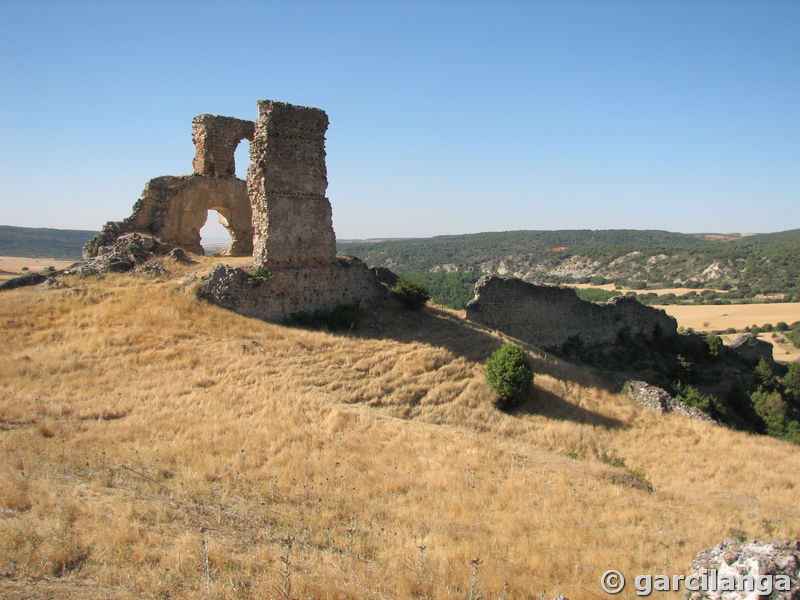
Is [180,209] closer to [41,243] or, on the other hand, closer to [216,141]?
[216,141]

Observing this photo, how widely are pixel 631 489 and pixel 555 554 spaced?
10.9 ft

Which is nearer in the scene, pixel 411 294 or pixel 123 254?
pixel 123 254

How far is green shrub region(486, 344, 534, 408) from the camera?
11016 millimetres

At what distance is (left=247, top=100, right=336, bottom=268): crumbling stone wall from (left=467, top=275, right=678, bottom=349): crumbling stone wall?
528 cm

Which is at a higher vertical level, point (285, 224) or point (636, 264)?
point (636, 264)

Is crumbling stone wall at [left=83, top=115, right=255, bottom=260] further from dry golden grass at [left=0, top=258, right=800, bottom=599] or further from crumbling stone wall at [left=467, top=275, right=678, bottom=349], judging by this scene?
crumbling stone wall at [left=467, top=275, right=678, bottom=349]

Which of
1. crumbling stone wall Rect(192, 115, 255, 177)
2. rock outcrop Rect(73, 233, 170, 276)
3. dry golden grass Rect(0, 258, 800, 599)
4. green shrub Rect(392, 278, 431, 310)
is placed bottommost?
dry golden grass Rect(0, 258, 800, 599)

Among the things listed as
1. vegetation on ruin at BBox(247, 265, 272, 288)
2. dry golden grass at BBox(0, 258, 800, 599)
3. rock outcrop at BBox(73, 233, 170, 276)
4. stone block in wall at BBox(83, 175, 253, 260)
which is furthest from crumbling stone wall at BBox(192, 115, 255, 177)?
vegetation on ruin at BBox(247, 265, 272, 288)

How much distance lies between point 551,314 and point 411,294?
5006 mm

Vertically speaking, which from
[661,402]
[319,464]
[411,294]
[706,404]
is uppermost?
[411,294]

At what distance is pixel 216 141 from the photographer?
15258mm

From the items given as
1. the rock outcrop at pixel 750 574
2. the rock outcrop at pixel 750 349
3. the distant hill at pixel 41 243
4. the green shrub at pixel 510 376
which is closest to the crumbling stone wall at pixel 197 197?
the green shrub at pixel 510 376

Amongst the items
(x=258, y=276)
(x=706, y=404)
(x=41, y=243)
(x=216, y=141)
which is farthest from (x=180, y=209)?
(x=41, y=243)

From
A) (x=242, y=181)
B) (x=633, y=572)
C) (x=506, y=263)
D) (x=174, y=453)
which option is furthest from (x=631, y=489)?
(x=506, y=263)
